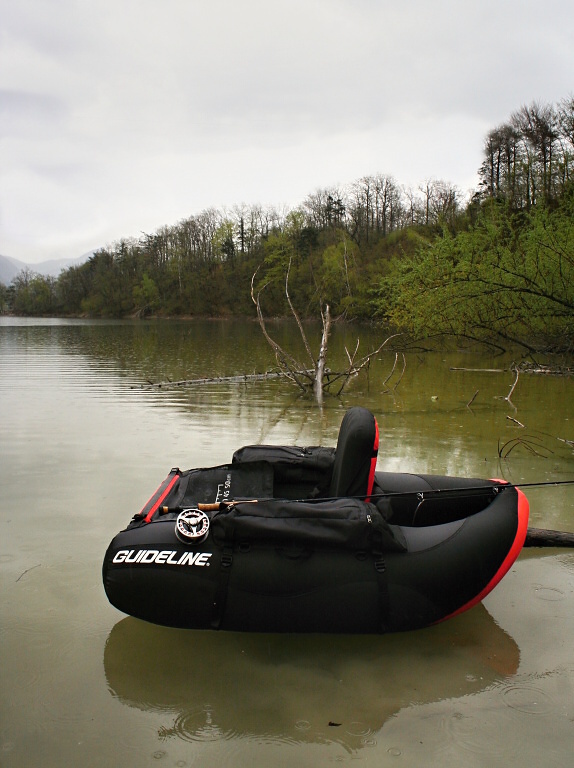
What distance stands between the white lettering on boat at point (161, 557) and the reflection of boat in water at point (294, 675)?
1.80 feet

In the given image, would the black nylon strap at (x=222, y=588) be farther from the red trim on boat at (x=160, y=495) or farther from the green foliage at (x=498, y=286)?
the green foliage at (x=498, y=286)

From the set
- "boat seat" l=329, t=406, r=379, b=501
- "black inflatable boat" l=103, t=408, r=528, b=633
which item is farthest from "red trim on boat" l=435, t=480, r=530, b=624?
"boat seat" l=329, t=406, r=379, b=501

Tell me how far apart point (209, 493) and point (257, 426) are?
5.15 m

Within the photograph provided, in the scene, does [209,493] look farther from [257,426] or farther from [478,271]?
[478,271]

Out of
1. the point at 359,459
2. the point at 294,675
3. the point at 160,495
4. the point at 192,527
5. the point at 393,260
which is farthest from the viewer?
the point at 393,260

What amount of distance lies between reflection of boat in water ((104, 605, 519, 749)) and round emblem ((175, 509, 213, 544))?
26.0 inches

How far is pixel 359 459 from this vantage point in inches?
146

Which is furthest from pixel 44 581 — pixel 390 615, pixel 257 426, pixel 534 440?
pixel 534 440

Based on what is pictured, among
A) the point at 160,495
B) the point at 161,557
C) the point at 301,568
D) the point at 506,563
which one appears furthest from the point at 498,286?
the point at 161,557

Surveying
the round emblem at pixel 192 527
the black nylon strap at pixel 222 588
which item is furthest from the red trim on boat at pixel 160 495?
the black nylon strap at pixel 222 588

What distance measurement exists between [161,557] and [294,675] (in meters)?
0.89

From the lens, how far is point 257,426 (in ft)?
30.9

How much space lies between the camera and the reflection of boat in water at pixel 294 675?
108 inches

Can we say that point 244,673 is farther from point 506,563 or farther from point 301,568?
point 506,563
